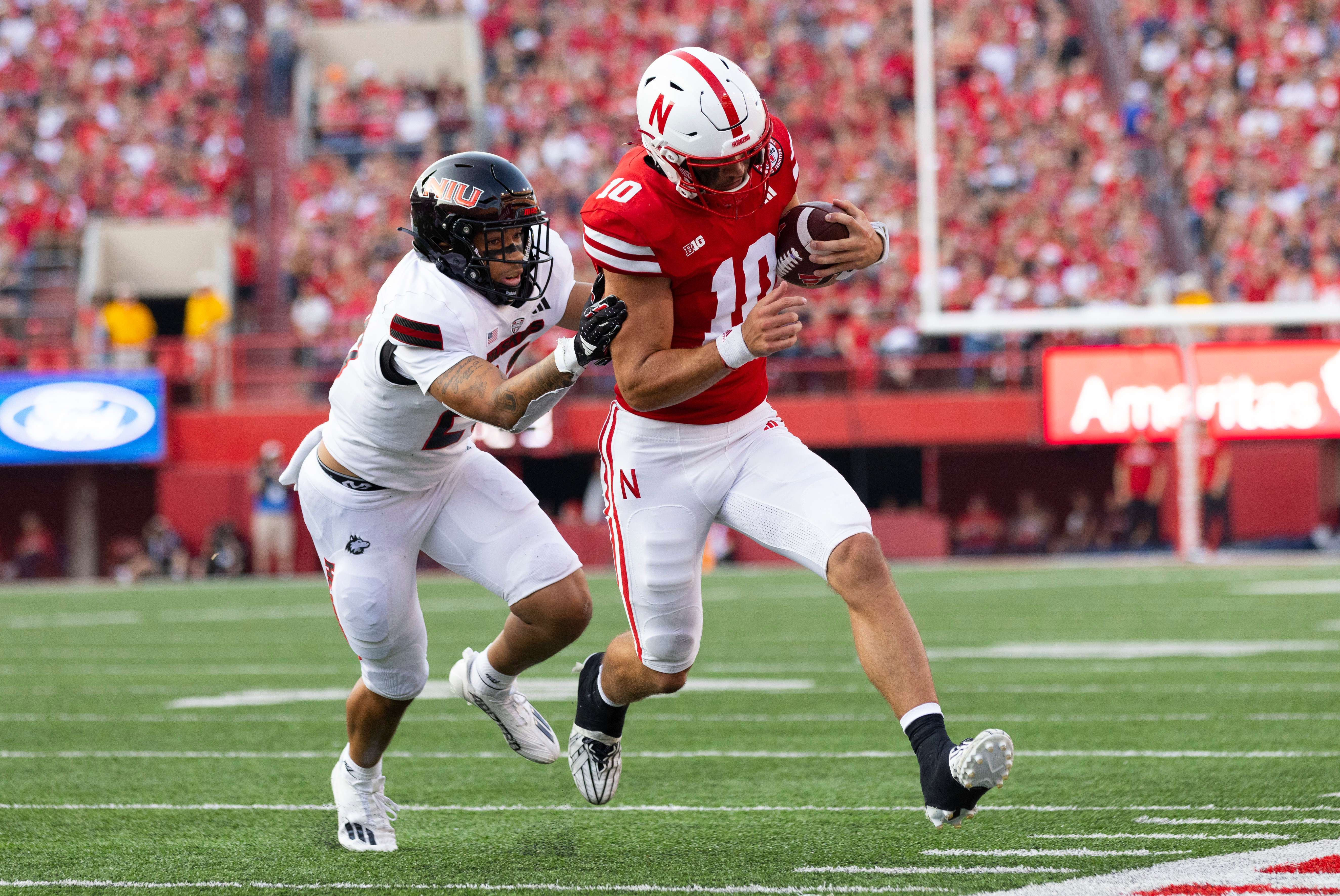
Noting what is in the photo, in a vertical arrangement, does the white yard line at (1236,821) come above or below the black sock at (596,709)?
below

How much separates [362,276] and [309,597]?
19.7 feet

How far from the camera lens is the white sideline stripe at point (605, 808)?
425cm

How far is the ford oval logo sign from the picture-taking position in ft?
53.7

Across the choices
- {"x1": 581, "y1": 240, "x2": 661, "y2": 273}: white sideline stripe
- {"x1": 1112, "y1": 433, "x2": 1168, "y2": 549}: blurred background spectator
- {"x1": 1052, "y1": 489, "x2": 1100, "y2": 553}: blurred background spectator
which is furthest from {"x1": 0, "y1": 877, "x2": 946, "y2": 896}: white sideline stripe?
{"x1": 1052, "y1": 489, "x2": 1100, "y2": 553}: blurred background spectator

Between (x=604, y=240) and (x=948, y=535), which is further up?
(x=604, y=240)

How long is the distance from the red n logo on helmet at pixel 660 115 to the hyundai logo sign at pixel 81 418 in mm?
13481

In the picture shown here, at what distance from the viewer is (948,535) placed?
1706 centimetres

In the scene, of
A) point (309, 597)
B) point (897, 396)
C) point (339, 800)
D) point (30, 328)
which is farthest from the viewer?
point (30, 328)

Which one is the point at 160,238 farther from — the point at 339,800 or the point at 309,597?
the point at 339,800

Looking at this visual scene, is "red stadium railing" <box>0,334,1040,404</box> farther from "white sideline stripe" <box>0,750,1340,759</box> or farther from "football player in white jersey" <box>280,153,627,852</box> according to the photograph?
"football player in white jersey" <box>280,153,627,852</box>

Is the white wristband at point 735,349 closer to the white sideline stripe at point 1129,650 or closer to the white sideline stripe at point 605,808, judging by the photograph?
the white sideline stripe at point 605,808

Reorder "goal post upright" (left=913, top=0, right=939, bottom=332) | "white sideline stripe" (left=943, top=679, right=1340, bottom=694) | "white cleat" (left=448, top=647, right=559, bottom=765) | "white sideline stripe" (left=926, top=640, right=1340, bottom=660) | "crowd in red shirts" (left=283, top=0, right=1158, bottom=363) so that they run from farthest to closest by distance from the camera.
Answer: "crowd in red shirts" (left=283, top=0, right=1158, bottom=363) → "goal post upright" (left=913, top=0, right=939, bottom=332) → "white sideline stripe" (left=926, top=640, right=1340, bottom=660) → "white sideline stripe" (left=943, top=679, right=1340, bottom=694) → "white cleat" (left=448, top=647, right=559, bottom=765)

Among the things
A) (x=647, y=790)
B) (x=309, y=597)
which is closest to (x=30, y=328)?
(x=309, y=597)

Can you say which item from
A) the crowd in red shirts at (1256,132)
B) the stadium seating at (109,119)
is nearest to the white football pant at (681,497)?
the crowd in red shirts at (1256,132)
